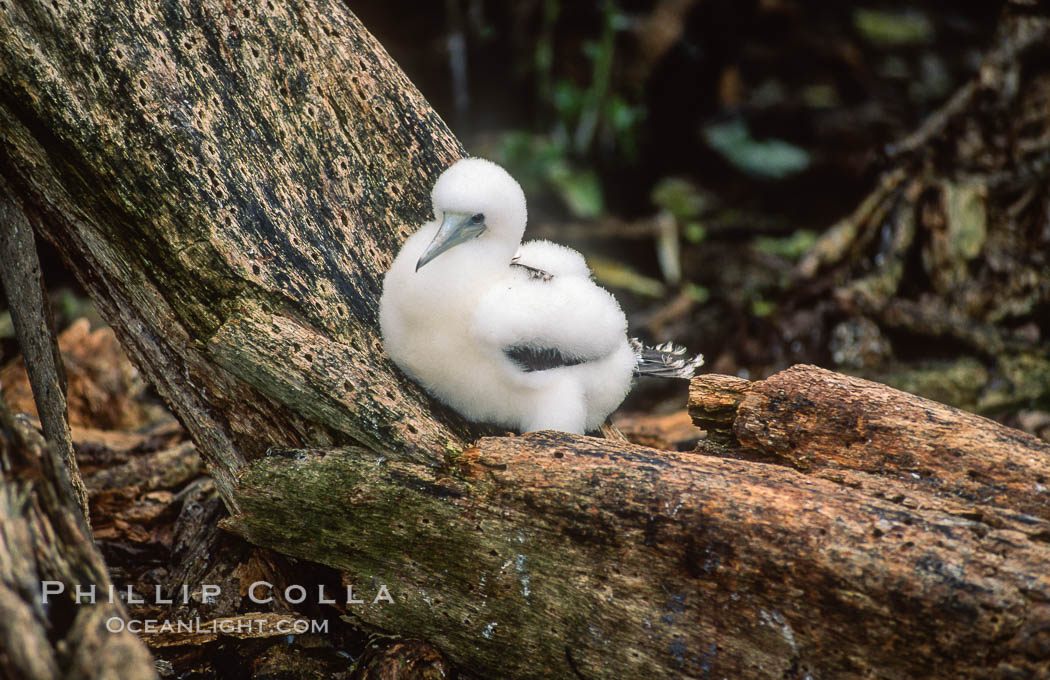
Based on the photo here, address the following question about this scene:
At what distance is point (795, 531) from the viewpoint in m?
2.81

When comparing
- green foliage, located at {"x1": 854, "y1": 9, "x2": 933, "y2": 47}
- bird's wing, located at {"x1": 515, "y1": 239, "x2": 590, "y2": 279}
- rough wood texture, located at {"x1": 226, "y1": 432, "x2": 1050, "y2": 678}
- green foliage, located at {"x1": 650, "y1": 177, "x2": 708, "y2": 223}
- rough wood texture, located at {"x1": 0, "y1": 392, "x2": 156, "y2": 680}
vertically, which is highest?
green foliage, located at {"x1": 854, "y1": 9, "x2": 933, "y2": 47}

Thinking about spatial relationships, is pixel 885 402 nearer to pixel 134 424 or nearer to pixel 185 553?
pixel 185 553

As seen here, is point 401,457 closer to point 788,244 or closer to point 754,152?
point 788,244

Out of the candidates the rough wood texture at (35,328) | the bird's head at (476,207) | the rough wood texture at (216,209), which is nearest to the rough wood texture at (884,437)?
the bird's head at (476,207)

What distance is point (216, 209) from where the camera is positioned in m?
3.35

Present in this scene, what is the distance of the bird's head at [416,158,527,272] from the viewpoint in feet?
11.3

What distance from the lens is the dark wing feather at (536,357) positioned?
3447mm

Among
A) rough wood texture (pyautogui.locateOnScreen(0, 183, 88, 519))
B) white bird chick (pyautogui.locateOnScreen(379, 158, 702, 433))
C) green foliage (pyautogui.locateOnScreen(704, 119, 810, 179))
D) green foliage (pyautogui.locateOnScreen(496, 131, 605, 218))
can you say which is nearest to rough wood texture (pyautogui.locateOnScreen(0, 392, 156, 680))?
rough wood texture (pyautogui.locateOnScreen(0, 183, 88, 519))

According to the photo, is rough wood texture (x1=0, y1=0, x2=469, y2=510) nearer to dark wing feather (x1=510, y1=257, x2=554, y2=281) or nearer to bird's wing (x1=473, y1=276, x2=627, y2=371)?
bird's wing (x1=473, y1=276, x2=627, y2=371)

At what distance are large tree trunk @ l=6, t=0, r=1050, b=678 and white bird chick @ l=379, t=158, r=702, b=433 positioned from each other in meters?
0.19

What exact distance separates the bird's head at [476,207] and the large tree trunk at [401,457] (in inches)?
18.9

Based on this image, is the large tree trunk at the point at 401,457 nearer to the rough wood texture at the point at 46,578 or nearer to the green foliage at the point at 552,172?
the rough wood texture at the point at 46,578

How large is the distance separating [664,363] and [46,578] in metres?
2.96

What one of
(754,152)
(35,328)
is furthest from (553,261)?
(754,152)
